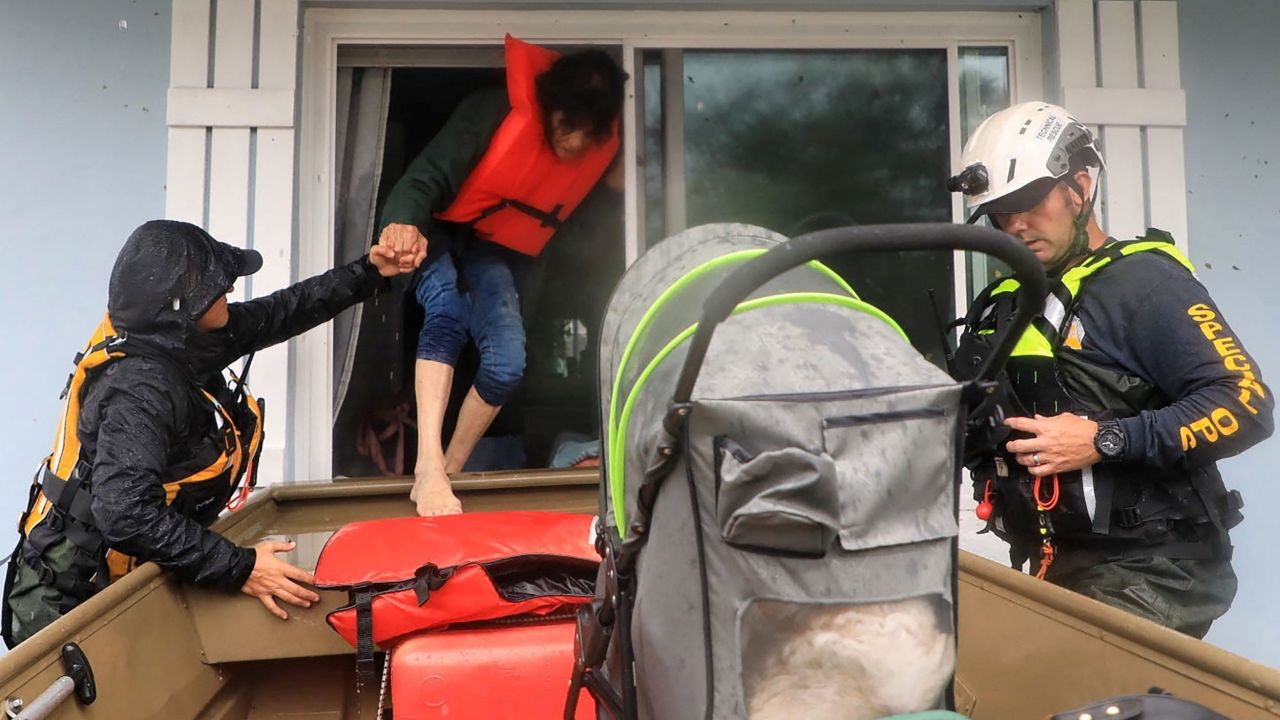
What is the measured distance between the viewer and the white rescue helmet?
217 centimetres

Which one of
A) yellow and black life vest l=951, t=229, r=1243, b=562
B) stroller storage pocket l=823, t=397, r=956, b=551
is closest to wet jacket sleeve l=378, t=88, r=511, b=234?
yellow and black life vest l=951, t=229, r=1243, b=562

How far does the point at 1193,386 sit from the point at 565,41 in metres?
2.57

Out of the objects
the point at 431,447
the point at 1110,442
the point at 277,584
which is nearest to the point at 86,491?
the point at 277,584

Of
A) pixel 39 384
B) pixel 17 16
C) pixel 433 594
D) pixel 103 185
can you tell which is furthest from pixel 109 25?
pixel 433 594

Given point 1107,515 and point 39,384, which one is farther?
point 39,384

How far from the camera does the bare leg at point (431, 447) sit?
10.2 feet

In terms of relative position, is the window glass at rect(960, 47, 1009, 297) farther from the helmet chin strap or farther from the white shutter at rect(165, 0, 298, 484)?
the white shutter at rect(165, 0, 298, 484)

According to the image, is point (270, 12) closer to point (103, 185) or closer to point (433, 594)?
point (103, 185)

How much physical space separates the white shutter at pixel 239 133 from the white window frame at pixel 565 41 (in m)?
0.13

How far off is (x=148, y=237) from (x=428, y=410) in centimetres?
116

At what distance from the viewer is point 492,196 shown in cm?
370

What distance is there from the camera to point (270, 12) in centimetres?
343

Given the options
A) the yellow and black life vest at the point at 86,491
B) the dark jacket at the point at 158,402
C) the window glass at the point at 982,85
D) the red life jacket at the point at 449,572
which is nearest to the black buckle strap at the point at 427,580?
the red life jacket at the point at 449,572

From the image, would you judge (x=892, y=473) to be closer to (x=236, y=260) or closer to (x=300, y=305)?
(x=236, y=260)
